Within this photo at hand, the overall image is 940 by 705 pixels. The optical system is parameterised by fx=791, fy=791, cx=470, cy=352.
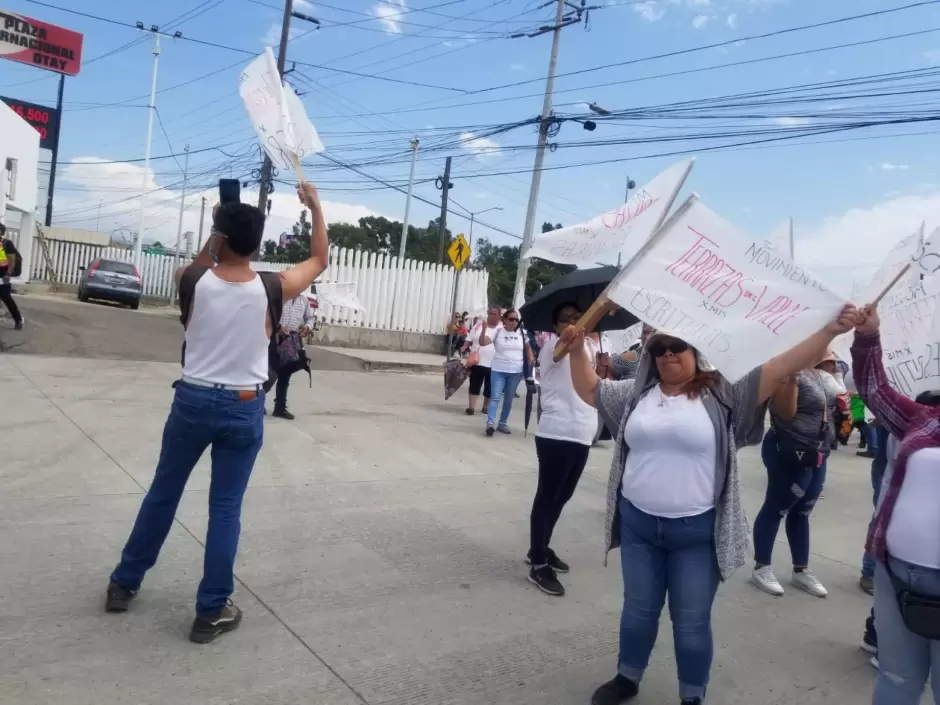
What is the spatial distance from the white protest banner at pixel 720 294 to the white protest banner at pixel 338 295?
14939 millimetres

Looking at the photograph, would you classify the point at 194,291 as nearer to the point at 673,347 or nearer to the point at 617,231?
the point at 673,347

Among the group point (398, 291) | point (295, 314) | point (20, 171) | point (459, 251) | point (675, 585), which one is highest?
point (20, 171)

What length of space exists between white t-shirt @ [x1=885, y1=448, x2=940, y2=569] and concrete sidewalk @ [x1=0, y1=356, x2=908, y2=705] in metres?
1.29

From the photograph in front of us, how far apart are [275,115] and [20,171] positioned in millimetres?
20273

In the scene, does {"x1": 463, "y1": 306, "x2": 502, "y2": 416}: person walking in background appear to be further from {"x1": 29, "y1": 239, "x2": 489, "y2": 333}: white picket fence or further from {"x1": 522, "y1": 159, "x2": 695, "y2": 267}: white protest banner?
{"x1": 29, "y1": 239, "x2": 489, "y2": 333}: white picket fence

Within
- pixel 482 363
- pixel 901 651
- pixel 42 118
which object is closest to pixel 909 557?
pixel 901 651

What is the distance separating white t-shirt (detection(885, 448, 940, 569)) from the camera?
8.48 ft

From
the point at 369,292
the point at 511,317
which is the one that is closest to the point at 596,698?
the point at 511,317

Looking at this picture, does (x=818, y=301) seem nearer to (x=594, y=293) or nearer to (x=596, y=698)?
(x=594, y=293)

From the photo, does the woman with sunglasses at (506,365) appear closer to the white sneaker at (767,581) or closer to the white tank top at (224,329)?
the white sneaker at (767,581)

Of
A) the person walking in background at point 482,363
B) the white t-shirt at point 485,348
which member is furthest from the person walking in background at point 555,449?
the person walking in background at point 482,363

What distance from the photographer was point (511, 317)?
9.93m

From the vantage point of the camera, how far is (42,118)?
34125mm

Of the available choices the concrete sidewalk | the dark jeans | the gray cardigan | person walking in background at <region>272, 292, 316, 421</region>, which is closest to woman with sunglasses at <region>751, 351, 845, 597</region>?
the dark jeans
